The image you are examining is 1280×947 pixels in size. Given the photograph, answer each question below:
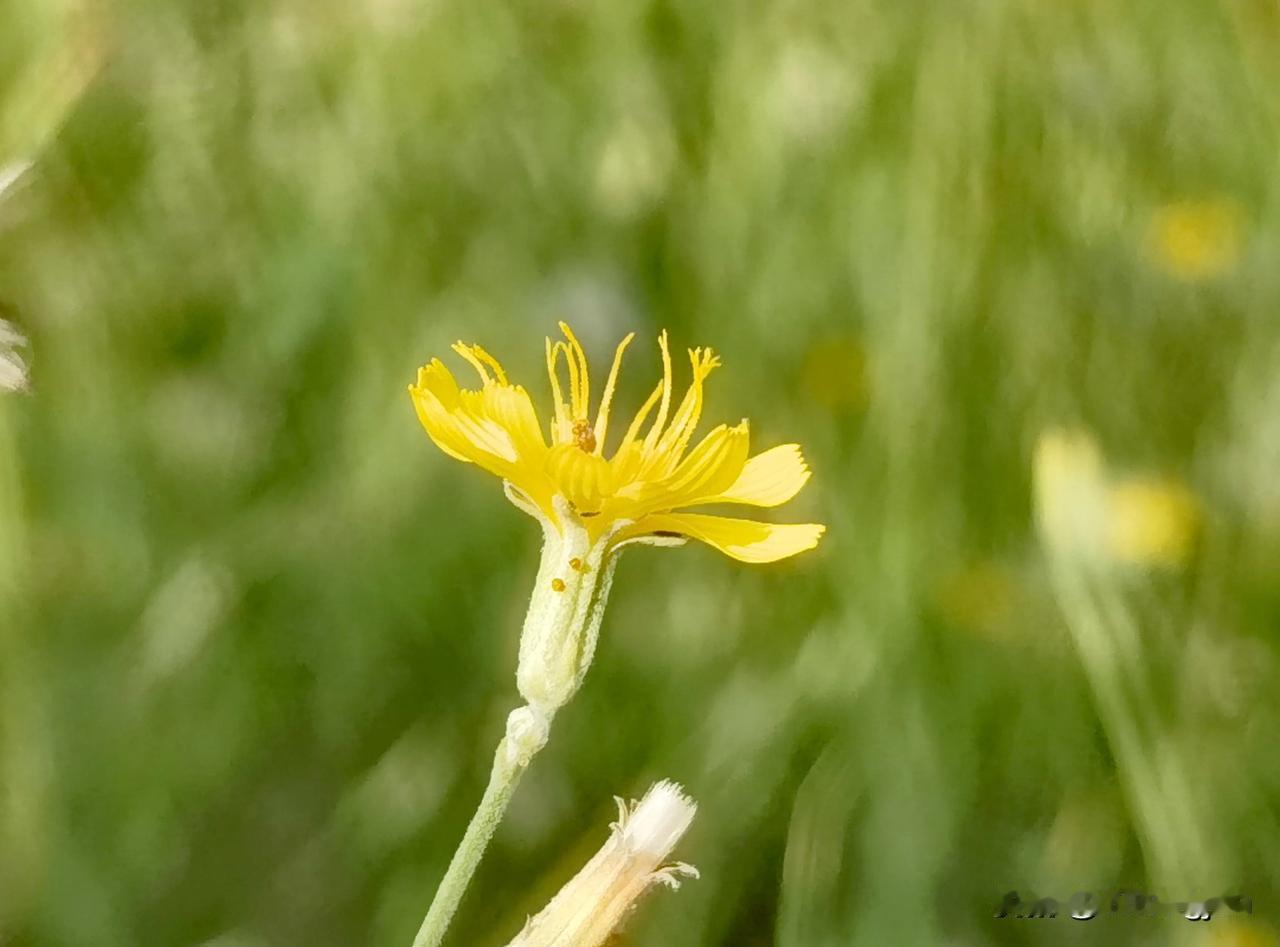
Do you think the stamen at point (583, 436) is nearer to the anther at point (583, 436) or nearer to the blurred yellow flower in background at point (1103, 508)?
the anther at point (583, 436)

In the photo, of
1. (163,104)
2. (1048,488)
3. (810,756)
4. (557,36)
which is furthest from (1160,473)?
(163,104)

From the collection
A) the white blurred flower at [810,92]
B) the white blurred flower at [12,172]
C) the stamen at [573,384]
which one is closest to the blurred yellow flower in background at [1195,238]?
the white blurred flower at [810,92]

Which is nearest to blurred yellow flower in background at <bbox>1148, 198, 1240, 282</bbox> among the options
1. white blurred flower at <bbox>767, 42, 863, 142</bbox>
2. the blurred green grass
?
the blurred green grass

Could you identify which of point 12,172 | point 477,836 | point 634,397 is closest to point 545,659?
point 477,836

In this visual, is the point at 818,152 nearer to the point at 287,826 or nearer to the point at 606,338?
the point at 606,338

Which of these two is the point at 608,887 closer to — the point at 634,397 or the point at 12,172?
the point at 634,397
